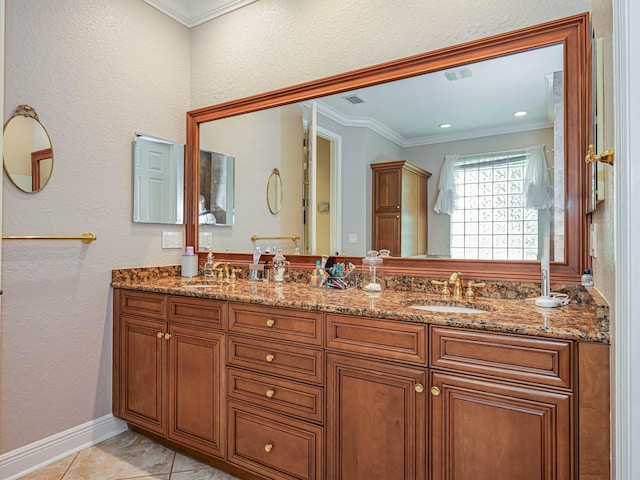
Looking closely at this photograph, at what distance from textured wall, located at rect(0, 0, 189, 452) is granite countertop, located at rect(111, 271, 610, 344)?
0.31 metres

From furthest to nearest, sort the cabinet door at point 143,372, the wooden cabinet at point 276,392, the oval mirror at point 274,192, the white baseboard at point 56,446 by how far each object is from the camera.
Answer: the oval mirror at point 274,192, the cabinet door at point 143,372, the white baseboard at point 56,446, the wooden cabinet at point 276,392

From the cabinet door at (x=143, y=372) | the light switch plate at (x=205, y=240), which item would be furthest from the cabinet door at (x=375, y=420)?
the light switch plate at (x=205, y=240)

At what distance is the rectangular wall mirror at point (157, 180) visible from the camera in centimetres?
258

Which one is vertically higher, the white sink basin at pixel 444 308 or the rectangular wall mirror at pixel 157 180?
the rectangular wall mirror at pixel 157 180

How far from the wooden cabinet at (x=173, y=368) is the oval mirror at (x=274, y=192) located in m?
0.84

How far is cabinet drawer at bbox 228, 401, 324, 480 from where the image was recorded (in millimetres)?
1643

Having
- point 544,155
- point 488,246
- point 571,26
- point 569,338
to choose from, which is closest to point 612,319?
point 569,338

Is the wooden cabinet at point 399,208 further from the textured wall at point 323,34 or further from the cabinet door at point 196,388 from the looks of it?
the cabinet door at point 196,388

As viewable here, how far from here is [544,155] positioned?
1740 millimetres

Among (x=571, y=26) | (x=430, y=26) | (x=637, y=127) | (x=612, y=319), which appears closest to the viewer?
(x=637, y=127)

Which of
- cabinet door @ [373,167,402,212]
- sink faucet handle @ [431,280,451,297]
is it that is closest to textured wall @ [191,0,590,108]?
cabinet door @ [373,167,402,212]

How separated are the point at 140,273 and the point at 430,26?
2281mm

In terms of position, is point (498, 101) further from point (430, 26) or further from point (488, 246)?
point (488, 246)

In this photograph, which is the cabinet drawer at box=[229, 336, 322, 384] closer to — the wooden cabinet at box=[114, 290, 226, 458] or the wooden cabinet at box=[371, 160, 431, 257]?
the wooden cabinet at box=[114, 290, 226, 458]
